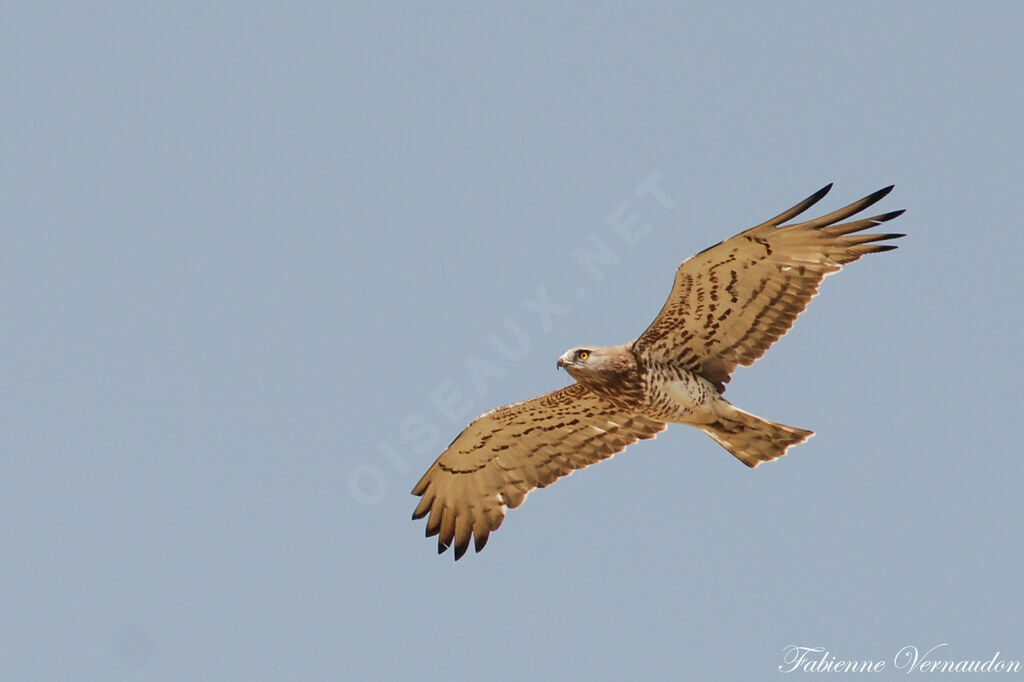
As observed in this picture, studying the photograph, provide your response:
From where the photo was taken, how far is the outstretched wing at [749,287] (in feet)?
46.7

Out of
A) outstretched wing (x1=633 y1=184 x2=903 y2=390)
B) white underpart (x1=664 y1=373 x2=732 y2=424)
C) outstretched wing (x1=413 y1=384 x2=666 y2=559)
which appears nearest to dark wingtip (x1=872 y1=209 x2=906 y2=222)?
outstretched wing (x1=633 y1=184 x2=903 y2=390)

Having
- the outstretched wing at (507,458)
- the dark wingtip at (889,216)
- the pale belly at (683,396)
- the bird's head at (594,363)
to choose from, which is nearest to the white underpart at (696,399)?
the pale belly at (683,396)

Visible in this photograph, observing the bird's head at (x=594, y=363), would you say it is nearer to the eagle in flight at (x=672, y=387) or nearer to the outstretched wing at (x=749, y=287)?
the eagle in flight at (x=672, y=387)

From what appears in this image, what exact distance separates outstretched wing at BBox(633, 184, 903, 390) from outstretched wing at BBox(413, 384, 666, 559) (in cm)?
114

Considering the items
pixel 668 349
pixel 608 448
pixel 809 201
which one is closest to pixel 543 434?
pixel 608 448

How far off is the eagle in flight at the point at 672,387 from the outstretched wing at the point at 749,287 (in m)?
0.01

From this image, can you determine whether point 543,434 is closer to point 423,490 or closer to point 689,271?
point 423,490

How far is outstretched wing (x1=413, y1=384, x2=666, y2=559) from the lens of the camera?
51.7 feet

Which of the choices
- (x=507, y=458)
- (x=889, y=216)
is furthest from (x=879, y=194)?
(x=507, y=458)

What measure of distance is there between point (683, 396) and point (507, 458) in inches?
92.7

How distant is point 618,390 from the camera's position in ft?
48.9

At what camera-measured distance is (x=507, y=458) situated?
16047 mm

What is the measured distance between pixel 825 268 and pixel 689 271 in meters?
1.44

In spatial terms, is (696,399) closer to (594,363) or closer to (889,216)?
(594,363)
